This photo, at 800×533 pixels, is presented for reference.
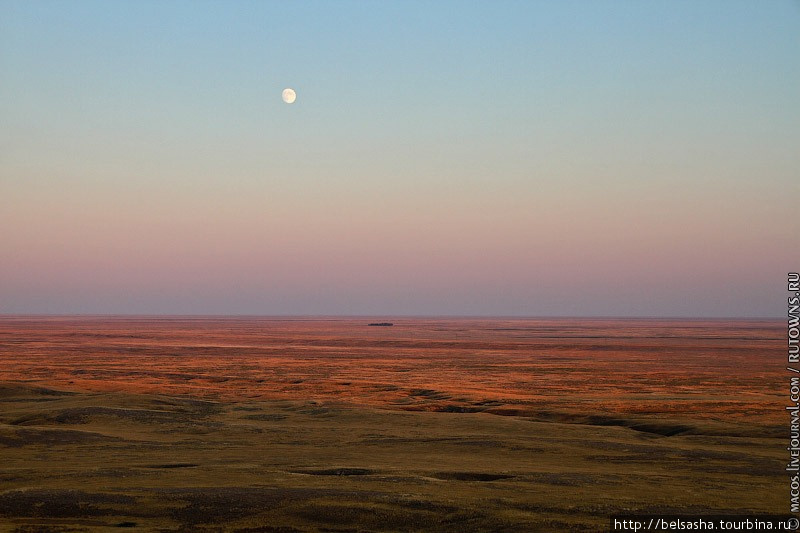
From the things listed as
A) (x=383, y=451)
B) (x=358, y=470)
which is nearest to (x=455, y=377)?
(x=383, y=451)

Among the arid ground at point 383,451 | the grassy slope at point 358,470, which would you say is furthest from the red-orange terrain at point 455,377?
the grassy slope at point 358,470

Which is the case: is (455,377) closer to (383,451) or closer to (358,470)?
(383,451)

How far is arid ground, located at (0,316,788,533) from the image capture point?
14297 millimetres

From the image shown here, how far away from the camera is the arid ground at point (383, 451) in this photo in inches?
563

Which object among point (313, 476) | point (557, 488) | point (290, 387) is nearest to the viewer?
point (557, 488)

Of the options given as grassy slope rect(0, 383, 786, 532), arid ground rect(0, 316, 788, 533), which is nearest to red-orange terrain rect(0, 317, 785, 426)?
arid ground rect(0, 316, 788, 533)

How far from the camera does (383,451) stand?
71.4 feet

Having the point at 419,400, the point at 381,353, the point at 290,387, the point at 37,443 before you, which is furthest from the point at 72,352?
the point at 37,443

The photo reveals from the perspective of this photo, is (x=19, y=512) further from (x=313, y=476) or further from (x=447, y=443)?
(x=447, y=443)

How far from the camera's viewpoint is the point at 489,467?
19.1 m

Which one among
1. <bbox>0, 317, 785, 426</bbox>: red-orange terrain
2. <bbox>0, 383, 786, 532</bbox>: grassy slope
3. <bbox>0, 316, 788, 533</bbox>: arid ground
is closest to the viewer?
<bbox>0, 383, 786, 532</bbox>: grassy slope

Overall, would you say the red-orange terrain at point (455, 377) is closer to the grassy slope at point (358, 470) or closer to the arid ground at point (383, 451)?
the arid ground at point (383, 451)

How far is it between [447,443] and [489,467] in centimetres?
425

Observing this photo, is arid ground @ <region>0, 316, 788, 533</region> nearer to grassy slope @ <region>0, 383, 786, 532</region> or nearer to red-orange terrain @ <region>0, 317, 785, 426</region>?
grassy slope @ <region>0, 383, 786, 532</region>
